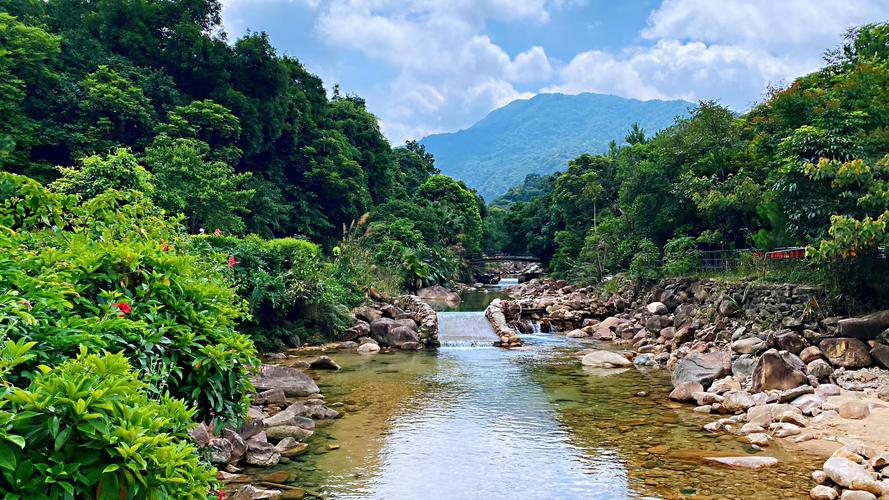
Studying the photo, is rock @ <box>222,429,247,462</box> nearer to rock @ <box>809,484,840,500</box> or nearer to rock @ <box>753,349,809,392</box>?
rock @ <box>809,484,840,500</box>

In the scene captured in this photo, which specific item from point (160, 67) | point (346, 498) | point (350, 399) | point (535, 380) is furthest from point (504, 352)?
point (160, 67)

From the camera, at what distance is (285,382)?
12.0m

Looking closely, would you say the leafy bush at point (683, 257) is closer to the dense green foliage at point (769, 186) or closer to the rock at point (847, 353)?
A: the dense green foliage at point (769, 186)

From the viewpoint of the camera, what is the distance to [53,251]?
359 centimetres

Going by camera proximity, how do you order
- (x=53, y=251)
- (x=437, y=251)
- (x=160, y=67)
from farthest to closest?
(x=437, y=251) < (x=160, y=67) < (x=53, y=251)

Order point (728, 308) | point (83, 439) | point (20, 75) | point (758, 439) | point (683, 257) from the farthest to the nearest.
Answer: point (20, 75) < point (683, 257) < point (728, 308) < point (758, 439) < point (83, 439)

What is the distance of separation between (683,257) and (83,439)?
72.8 feet

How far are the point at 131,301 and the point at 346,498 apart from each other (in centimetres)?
423

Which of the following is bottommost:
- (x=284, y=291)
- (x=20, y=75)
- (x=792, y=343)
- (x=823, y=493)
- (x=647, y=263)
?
(x=823, y=493)

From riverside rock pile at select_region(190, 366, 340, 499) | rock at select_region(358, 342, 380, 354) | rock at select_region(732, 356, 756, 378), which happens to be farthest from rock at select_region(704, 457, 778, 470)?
rock at select_region(358, 342, 380, 354)

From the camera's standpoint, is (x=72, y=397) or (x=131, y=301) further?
(x=131, y=301)

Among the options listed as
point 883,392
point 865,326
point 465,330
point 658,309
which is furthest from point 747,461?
point 465,330

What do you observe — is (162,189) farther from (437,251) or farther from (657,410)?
(437,251)

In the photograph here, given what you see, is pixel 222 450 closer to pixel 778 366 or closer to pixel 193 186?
pixel 778 366
